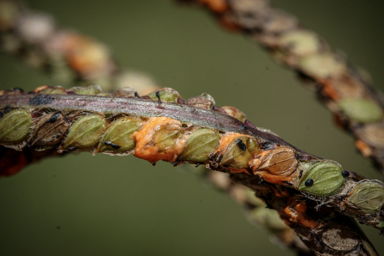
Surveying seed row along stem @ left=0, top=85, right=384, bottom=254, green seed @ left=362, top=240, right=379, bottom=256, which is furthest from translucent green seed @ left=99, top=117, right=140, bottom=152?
green seed @ left=362, top=240, right=379, bottom=256

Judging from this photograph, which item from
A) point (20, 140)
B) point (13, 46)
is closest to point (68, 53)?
point (13, 46)

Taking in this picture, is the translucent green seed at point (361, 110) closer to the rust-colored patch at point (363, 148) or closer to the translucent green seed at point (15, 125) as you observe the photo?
the rust-colored patch at point (363, 148)

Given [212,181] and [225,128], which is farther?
[212,181]

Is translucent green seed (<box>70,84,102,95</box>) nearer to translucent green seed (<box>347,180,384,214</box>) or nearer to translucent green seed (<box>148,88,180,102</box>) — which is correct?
translucent green seed (<box>148,88,180,102</box>)

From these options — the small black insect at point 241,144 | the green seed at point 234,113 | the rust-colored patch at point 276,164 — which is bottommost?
the rust-colored patch at point 276,164

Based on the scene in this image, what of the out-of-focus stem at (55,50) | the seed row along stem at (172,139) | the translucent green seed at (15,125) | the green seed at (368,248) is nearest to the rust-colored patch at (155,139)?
the seed row along stem at (172,139)

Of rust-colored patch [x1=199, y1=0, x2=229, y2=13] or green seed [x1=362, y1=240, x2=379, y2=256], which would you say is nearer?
green seed [x1=362, y1=240, x2=379, y2=256]

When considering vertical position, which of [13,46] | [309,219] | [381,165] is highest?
[13,46]

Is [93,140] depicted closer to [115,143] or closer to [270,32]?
[115,143]
